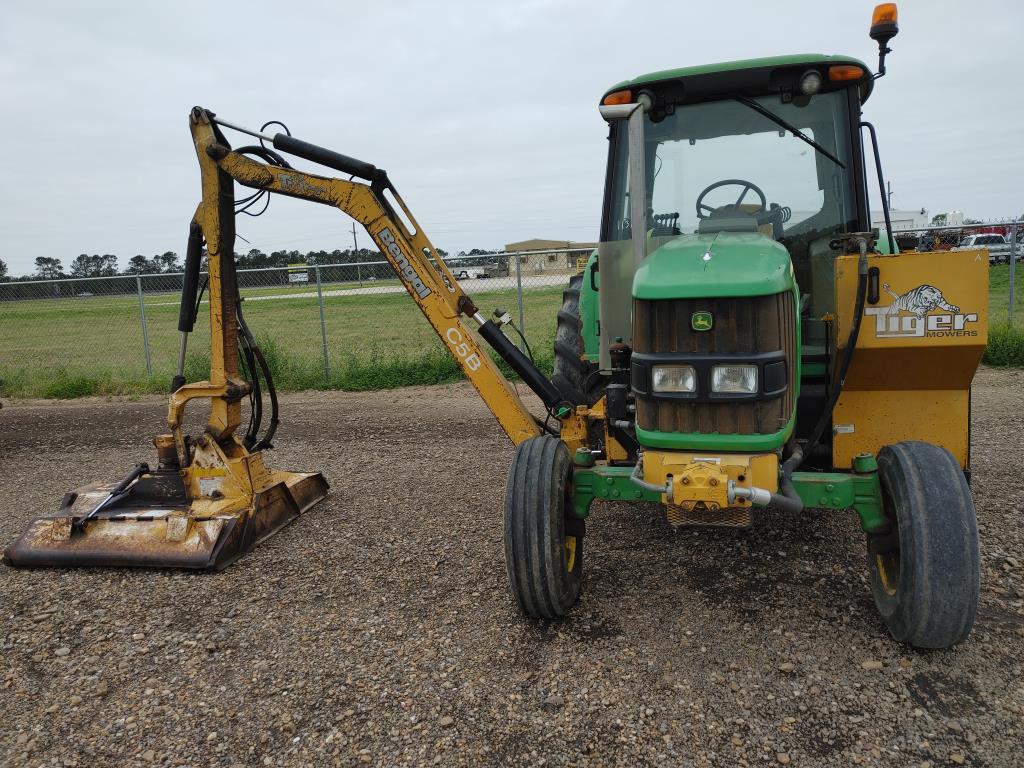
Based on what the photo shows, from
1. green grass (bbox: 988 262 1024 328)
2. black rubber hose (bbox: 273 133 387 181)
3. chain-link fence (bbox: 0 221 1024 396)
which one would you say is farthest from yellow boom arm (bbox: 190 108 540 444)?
green grass (bbox: 988 262 1024 328)

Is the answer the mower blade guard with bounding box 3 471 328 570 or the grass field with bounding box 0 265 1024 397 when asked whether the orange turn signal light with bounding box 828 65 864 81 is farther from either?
the grass field with bounding box 0 265 1024 397

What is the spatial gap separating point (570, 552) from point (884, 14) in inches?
109

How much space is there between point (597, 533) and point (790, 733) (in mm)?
2042

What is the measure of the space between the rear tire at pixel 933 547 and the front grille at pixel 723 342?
1.68 feet

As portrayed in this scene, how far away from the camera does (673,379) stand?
10.1 feet

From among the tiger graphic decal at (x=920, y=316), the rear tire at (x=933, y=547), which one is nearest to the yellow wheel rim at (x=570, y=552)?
the rear tire at (x=933, y=547)

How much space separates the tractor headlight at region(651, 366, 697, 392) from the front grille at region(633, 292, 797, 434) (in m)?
0.05

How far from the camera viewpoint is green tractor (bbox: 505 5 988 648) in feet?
9.73

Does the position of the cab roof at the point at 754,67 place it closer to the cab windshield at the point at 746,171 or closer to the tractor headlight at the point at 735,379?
the cab windshield at the point at 746,171

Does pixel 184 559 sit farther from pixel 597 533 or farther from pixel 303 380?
pixel 303 380

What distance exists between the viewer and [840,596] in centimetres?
358

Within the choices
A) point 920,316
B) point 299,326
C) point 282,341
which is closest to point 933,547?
point 920,316

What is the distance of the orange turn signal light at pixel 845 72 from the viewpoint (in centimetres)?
386

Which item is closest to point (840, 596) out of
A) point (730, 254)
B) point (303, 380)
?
point (730, 254)
